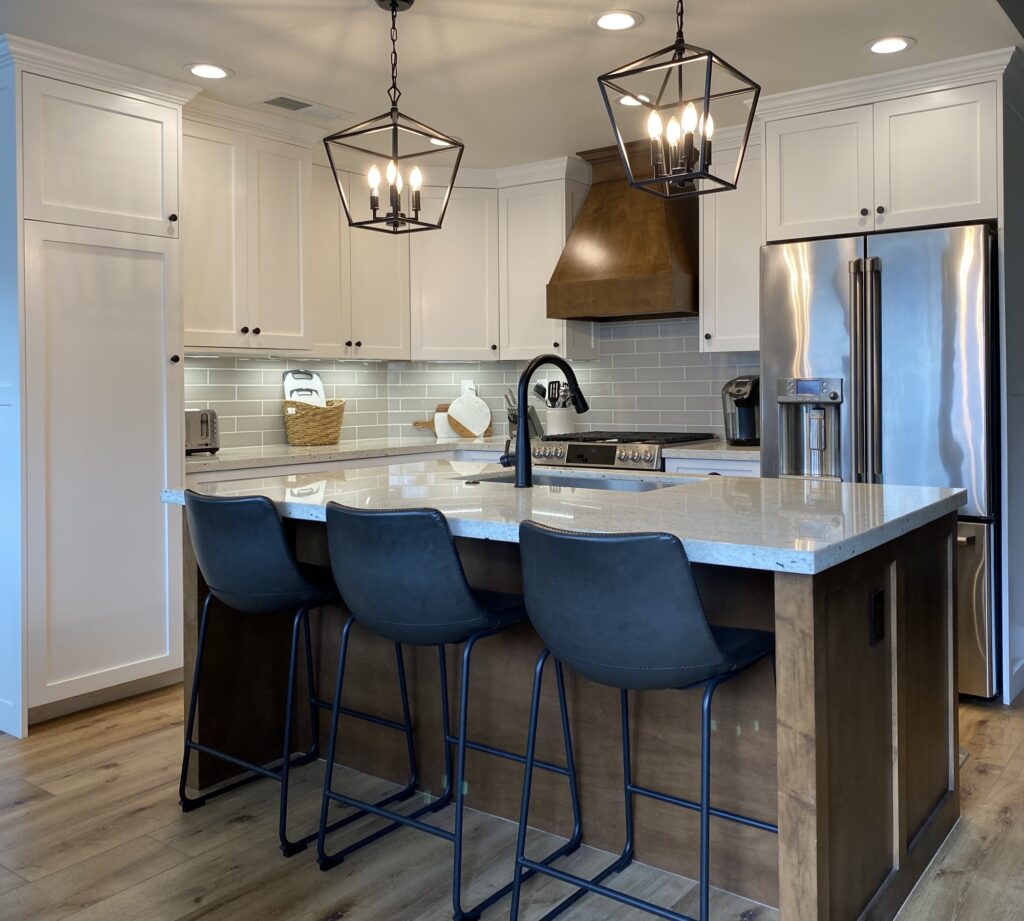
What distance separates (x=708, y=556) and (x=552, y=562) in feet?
0.97

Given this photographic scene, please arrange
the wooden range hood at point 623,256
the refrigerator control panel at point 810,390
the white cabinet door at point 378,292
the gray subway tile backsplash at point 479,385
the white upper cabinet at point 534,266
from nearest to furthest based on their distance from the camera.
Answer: the refrigerator control panel at point 810,390 → the wooden range hood at point 623,256 → the gray subway tile backsplash at point 479,385 → the white cabinet door at point 378,292 → the white upper cabinet at point 534,266

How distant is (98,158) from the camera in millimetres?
3545

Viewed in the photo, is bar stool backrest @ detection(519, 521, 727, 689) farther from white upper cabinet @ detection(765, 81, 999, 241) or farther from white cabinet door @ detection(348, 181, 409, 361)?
white cabinet door @ detection(348, 181, 409, 361)

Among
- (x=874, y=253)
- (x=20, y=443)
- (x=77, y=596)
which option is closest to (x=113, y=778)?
(x=77, y=596)

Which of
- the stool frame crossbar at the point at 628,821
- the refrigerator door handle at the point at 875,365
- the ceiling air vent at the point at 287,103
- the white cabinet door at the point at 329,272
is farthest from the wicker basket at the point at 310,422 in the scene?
the stool frame crossbar at the point at 628,821

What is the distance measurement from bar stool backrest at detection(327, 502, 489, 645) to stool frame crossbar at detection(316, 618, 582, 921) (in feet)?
0.31

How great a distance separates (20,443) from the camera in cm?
334

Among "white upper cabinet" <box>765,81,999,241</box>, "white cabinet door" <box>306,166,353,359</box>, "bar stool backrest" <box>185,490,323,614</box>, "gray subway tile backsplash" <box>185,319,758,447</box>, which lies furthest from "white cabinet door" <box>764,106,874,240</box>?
"bar stool backrest" <box>185,490,323,614</box>

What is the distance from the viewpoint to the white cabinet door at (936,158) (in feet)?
11.8

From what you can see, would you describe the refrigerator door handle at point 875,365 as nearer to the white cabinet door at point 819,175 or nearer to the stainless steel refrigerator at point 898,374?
the stainless steel refrigerator at point 898,374

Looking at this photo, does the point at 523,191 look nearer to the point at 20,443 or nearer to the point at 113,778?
the point at 20,443

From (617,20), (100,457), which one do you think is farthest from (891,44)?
(100,457)

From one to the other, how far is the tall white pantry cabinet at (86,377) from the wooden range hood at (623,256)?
79.1 inches

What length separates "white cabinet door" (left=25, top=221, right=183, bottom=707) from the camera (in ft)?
11.2
